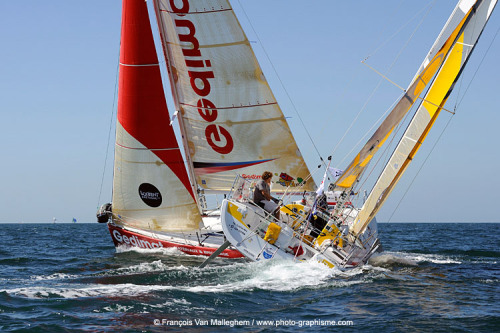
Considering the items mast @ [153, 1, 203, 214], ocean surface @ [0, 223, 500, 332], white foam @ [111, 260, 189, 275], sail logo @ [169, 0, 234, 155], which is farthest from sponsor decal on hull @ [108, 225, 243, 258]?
sail logo @ [169, 0, 234, 155]

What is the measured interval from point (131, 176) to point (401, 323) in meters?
9.98

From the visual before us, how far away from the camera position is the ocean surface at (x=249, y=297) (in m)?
8.08

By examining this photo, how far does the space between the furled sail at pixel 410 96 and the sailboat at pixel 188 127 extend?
7.66 ft

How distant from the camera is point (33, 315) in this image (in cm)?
852

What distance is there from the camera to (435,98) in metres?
11.6

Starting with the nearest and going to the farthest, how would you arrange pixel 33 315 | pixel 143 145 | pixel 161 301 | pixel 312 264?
pixel 33 315
pixel 161 301
pixel 312 264
pixel 143 145

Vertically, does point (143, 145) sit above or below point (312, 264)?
below

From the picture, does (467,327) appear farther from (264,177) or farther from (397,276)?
(264,177)

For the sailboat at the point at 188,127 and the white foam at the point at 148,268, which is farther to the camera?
the sailboat at the point at 188,127

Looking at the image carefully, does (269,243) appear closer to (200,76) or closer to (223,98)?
(223,98)

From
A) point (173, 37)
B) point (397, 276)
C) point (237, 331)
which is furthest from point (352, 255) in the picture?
point (173, 37)

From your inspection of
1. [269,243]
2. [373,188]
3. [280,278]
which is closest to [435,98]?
[373,188]

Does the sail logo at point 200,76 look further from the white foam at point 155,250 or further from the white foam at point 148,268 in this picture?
the white foam at point 148,268

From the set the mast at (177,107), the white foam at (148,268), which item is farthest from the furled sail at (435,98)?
the mast at (177,107)
